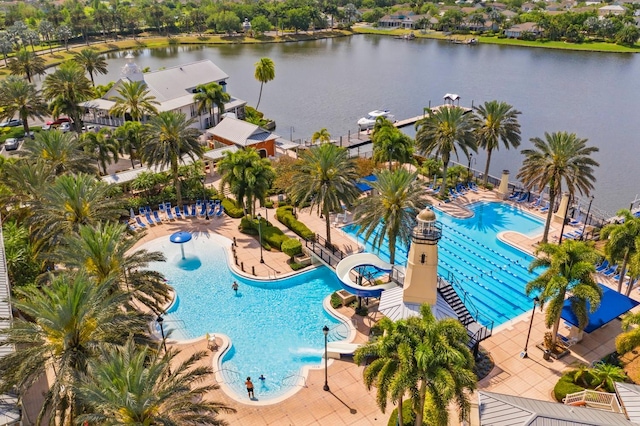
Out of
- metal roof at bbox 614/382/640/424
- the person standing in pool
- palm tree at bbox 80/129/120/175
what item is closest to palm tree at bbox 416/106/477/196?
metal roof at bbox 614/382/640/424

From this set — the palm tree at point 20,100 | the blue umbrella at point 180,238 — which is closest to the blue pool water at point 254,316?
the blue umbrella at point 180,238

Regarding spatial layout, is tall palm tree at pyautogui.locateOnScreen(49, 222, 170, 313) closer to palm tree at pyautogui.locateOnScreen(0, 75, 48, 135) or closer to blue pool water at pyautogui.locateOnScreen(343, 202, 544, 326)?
blue pool water at pyautogui.locateOnScreen(343, 202, 544, 326)

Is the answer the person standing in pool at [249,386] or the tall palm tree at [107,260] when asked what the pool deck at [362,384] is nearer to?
the person standing in pool at [249,386]

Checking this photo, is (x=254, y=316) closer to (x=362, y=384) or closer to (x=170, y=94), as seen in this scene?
(x=362, y=384)

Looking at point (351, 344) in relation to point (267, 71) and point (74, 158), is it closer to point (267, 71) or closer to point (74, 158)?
point (74, 158)

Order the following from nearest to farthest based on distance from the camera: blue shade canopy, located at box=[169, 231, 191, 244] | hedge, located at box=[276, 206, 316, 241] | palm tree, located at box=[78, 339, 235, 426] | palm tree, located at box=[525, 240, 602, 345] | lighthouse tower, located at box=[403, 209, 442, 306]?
palm tree, located at box=[78, 339, 235, 426] → lighthouse tower, located at box=[403, 209, 442, 306] → palm tree, located at box=[525, 240, 602, 345] → blue shade canopy, located at box=[169, 231, 191, 244] → hedge, located at box=[276, 206, 316, 241]

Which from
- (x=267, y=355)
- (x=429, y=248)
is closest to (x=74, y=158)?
(x=267, y=355)
